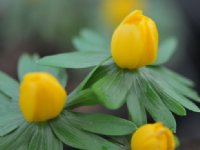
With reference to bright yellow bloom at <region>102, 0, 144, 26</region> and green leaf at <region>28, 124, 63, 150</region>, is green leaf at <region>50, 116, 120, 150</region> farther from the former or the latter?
bright yellow bloom at <region>102, 0, 144, 26</region>

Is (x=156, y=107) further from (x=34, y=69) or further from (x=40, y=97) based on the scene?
(x=34, y=69)

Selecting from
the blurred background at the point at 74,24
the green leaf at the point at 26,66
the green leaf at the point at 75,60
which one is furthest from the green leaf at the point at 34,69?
the blurred background at the point at 74,24

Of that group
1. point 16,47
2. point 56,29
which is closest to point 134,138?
point 56,29

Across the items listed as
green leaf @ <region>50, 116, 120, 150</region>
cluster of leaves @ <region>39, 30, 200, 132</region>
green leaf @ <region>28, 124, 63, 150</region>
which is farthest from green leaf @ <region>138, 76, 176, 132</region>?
green leaf @ <region>28, 124, 63, 150</region>

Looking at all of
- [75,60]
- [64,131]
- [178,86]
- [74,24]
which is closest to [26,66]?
[75,60]

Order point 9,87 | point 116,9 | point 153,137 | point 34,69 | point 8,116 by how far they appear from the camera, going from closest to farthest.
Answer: point 153,137, point 8,116, point 9,87, point 34,69, point 116,9

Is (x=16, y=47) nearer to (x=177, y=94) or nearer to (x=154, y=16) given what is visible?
(x=154, y=16)
